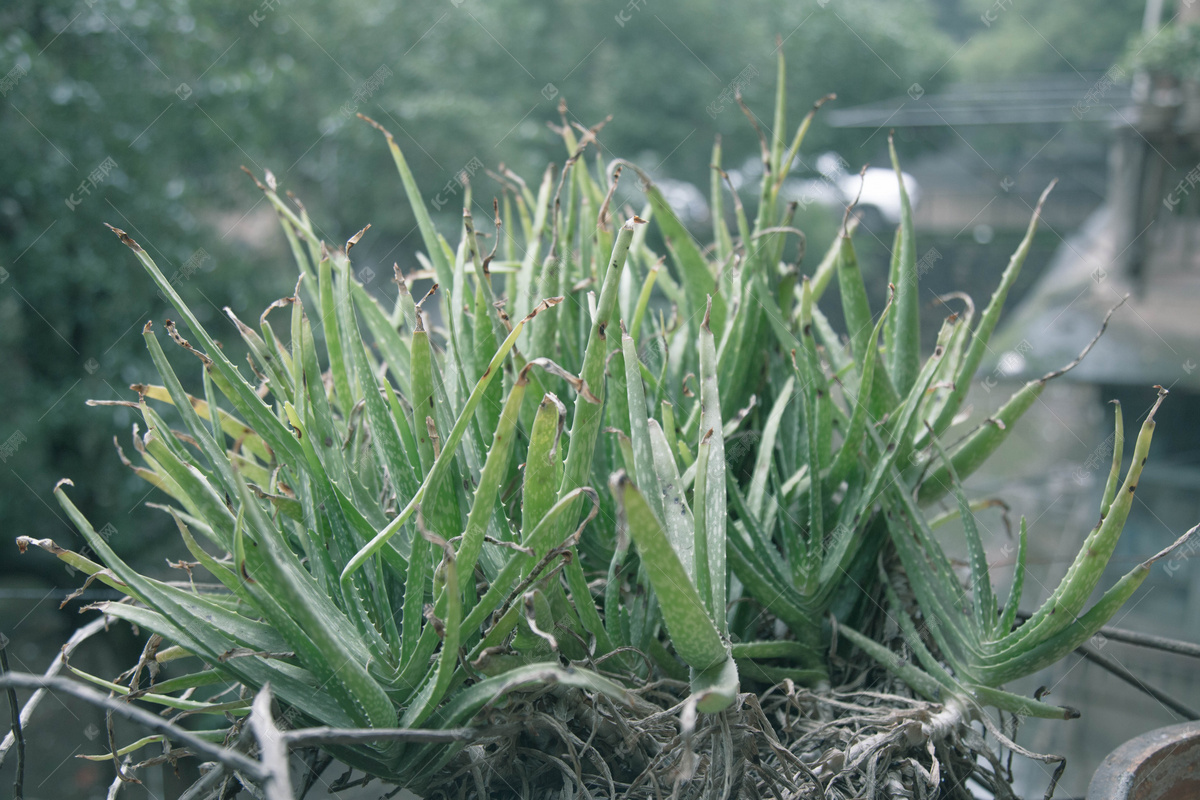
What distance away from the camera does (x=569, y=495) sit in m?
0.26

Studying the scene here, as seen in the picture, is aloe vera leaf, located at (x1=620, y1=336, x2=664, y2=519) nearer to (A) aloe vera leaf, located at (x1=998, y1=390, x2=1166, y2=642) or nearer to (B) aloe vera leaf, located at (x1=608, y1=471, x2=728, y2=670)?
(B) aloe vera leaf, located at (x1=608, y1=471, x2=728, y2=670)

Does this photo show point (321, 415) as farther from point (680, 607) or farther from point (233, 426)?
point (680, 607)

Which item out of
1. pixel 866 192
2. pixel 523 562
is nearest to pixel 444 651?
pixel 523 562

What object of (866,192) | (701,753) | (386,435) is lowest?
(701,753)

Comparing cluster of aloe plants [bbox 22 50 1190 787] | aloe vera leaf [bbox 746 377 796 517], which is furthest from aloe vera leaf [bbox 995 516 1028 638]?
aloe vera leaf [bbox 746 377 796 517]

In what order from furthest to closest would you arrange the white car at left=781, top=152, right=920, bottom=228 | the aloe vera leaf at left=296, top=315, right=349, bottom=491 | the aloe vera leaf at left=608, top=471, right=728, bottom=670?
the white car at left=781, top=152, right=920, bottom=228 < the aloe vera leaf at left=296, top=315, right=349, bottom=491 < the aloe vera leaf at left=608, top=471, right=728, bottom=670

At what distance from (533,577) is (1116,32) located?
9006 millimetres

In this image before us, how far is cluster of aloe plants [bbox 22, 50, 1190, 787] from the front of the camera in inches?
10.8

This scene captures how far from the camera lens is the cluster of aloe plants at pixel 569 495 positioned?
0.27 m

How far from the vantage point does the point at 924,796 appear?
1.03 feet

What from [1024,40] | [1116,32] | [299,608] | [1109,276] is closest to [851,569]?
[299,608]

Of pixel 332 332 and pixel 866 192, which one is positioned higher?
pixel 866 192

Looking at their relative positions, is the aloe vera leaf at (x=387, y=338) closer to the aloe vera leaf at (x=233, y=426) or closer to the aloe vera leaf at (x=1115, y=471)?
the aloe vera leaf at (x=233, y=426)

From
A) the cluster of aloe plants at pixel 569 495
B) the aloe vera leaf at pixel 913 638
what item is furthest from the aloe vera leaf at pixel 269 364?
the aloe vera leaf at pixel 913 638
